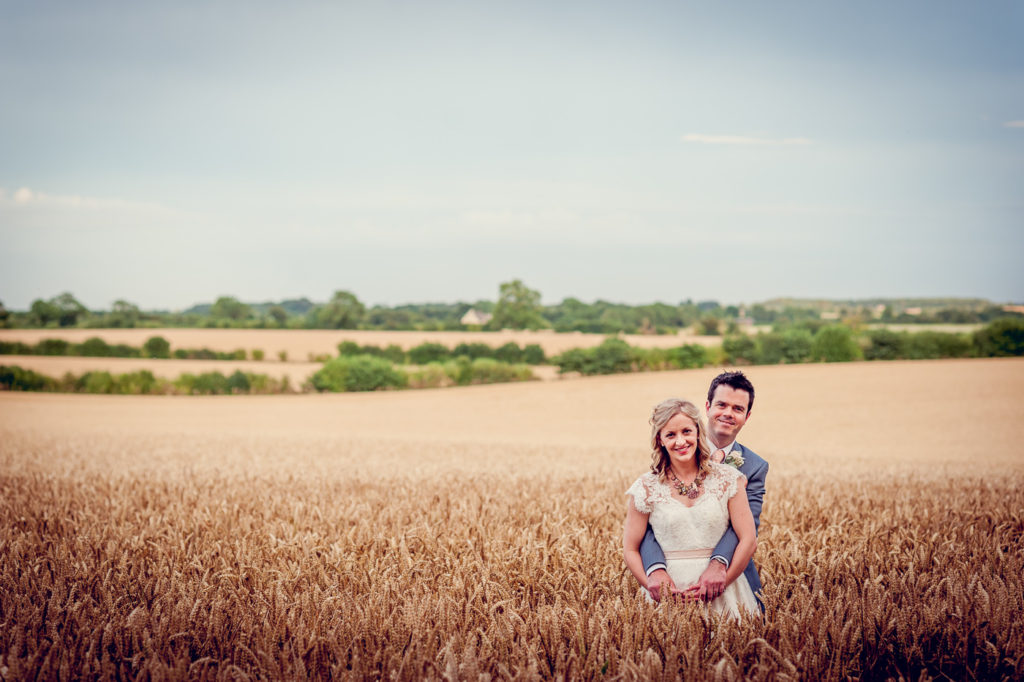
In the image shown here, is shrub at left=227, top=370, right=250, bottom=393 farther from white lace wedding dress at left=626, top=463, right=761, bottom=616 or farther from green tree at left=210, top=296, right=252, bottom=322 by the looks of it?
white lace wedding dress at left=626, top=463, right=761, bottom=616

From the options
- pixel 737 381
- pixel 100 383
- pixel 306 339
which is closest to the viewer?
pixel 737 381

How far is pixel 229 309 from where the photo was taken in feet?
197

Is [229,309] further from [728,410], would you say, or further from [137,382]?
Result: [728,410]

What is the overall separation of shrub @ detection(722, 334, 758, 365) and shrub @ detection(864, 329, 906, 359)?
6.45m

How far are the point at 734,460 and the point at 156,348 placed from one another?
45.3 m

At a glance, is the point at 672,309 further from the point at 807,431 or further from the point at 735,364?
the point at 807,431

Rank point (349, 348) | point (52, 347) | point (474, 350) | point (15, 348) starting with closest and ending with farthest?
point (15, 348) < point (52, 347) < point (474, 350) < point (349, 348)

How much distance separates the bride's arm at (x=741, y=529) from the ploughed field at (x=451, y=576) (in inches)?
9.2

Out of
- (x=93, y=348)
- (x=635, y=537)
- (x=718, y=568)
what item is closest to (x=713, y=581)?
(x=718, y=568)

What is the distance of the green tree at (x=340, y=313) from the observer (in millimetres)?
56438

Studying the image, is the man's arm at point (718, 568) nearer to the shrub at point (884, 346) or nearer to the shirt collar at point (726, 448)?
the shirt collar at point (726, 448)

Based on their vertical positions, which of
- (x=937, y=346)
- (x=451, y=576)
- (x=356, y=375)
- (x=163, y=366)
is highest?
(x=451, y=576)

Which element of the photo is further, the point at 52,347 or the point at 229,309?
the point at 229,309

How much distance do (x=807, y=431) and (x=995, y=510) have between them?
60.1 feet
